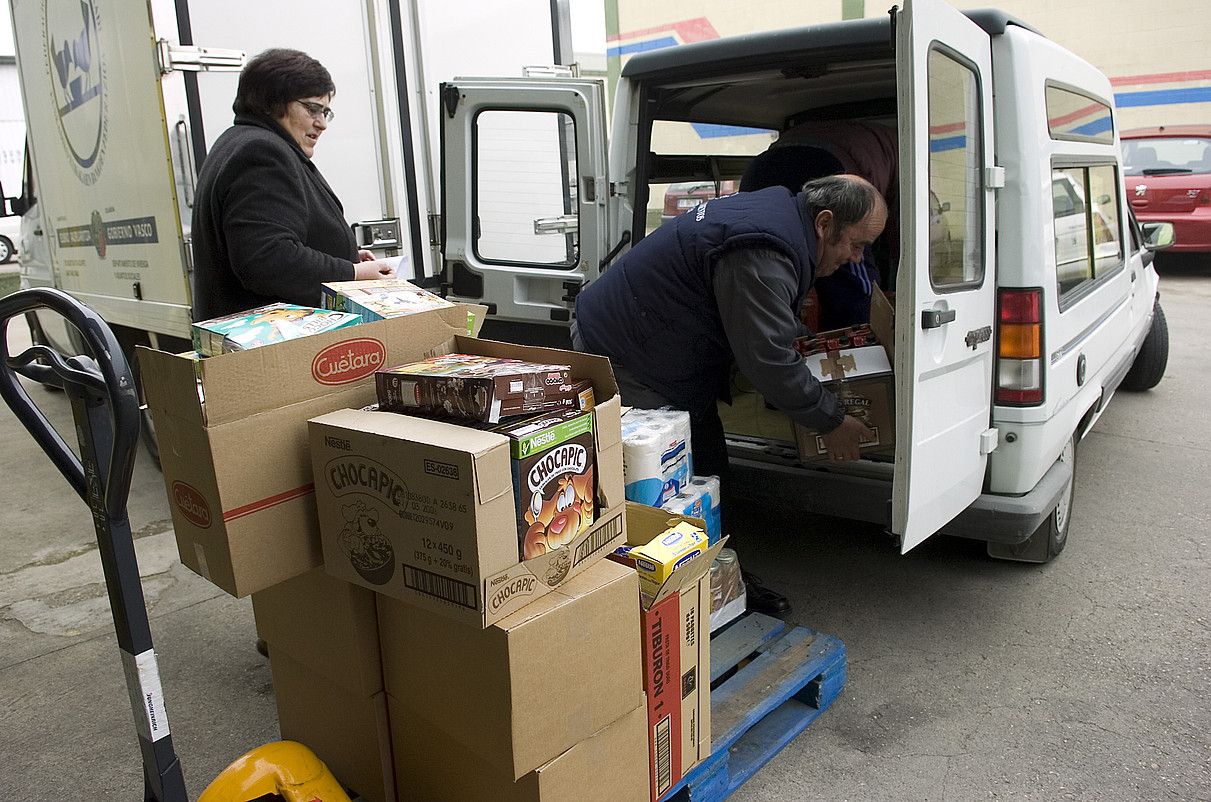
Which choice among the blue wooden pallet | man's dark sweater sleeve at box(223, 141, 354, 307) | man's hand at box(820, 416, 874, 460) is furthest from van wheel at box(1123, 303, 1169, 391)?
man's dark sweater sleeve at box(223, 141, 354, 307)

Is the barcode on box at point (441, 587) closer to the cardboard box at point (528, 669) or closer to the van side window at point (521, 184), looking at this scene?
the cardboard box at point (528, 669)

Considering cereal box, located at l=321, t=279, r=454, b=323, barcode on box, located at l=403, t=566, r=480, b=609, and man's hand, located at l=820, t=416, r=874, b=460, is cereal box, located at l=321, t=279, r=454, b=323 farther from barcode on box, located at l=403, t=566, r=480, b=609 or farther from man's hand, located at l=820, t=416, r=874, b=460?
man's hand, located at l=820, t=416, r=874, b=460

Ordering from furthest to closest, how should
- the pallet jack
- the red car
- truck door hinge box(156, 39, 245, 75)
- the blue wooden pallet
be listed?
the red car
truck door hinge box(156, 39, 245, 75)
the blue wooden pallet
the pallet jack

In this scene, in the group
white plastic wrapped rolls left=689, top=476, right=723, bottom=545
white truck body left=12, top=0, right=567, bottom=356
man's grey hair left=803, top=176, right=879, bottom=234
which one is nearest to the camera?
white plastic wrapped rolls left=689, top=476, right=723, bottom=545

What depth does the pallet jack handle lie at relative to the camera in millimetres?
1396

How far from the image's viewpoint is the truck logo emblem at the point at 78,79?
383 cm

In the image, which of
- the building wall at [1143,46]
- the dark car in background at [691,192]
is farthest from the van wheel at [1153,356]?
the building wall at [1143,46]

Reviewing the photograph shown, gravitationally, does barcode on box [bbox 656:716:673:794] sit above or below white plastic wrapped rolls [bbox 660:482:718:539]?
below

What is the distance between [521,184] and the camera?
4.00 metres

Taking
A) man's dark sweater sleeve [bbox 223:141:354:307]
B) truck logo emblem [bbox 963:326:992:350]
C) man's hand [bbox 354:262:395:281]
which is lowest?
truck logo emblem [bbox 963:326:992:350]

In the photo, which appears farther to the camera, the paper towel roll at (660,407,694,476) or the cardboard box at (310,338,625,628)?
the paper towel roll at (660,407,694,476)

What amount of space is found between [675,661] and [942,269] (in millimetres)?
1362

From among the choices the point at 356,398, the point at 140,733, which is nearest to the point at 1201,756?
the point at 356,398

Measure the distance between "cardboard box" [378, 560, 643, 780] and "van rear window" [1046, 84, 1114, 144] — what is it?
230 cm
